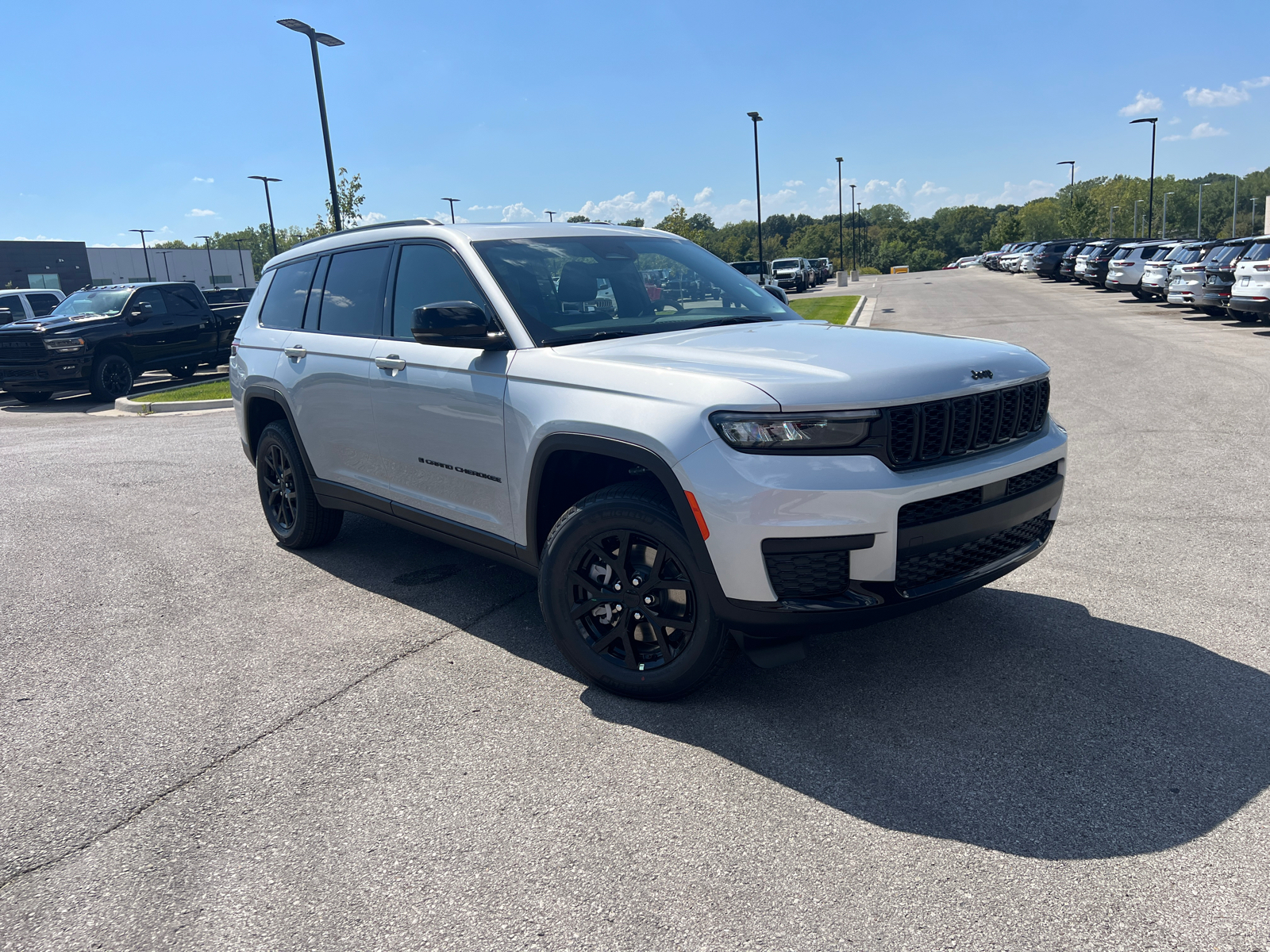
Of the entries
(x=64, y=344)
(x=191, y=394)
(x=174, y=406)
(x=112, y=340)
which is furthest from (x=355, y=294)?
(x=112, y=340)

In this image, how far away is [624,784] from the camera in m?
3.15

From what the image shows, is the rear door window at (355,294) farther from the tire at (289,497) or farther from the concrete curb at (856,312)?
the concrete curb at (856,312)

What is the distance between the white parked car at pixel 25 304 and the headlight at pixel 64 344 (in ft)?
20.1

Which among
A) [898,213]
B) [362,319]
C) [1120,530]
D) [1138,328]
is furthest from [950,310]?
[898,213]

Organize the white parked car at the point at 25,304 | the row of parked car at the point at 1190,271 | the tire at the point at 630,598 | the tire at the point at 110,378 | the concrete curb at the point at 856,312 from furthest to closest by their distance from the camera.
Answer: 1. the concrete curb at the point at 856,312
2. the white parked car at the point at 25,304
3. the row of parked car at the point at 1190,271
4. the tire at the point at 110,378
5. the tire at the point at 630,598

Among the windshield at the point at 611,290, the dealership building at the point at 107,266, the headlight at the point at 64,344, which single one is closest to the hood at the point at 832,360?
the windshield at the point at 611,290

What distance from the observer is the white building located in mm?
95125

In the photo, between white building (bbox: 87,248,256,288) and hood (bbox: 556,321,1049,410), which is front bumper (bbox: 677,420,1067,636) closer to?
hood (bbox: 556,321,1049,410)

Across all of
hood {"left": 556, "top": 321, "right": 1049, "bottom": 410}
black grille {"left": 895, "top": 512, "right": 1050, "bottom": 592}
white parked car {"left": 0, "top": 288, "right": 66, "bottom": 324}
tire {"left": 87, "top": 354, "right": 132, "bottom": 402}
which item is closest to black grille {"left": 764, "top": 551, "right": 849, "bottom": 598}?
black grille {"left": 895, "top": 512, "right": 1050, "bottom": 592}

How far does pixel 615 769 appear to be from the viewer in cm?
326

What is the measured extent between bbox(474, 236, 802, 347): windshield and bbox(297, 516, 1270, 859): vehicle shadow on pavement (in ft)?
4.98

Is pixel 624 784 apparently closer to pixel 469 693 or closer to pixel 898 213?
pixel 469 693

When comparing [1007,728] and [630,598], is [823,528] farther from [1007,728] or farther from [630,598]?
[1007,728]

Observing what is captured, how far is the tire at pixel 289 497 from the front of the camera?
581 centimetres
